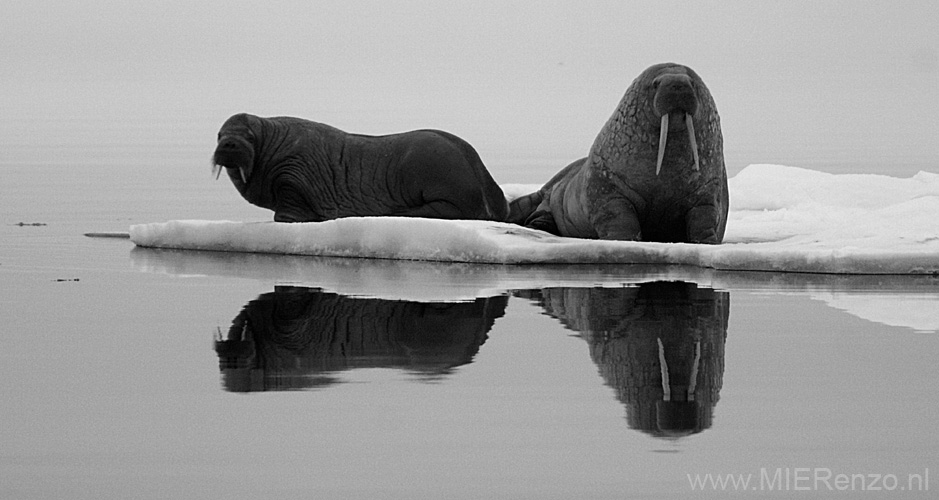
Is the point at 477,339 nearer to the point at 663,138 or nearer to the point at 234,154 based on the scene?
the point at 663,138

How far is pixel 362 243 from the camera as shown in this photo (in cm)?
902

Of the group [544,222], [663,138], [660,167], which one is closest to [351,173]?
[544,222]

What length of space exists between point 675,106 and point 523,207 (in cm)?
281

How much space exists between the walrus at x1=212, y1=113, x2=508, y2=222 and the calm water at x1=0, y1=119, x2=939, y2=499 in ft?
8.64

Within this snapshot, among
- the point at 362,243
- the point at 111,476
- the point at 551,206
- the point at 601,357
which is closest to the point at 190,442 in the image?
the point at 111,476

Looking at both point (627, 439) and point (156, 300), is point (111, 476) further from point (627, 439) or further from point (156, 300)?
point (156, 300)

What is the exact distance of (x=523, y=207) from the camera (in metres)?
11.6

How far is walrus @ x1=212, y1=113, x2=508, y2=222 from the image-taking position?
35.3ft

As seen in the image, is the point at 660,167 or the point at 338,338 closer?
the point at 338,338

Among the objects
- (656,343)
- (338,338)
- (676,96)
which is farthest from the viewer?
(676,96)

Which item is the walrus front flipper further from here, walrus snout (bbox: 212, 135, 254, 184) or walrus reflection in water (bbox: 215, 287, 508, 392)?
walrus reflection in water (bbox: 215, 287, 508, 392)

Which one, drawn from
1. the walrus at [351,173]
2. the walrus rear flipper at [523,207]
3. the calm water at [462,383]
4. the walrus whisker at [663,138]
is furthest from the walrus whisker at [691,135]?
the walrus rear flipper at [523,207]

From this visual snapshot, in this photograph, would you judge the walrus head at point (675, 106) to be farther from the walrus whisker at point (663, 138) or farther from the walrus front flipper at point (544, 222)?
the walrus front flipper at point (544, 222)

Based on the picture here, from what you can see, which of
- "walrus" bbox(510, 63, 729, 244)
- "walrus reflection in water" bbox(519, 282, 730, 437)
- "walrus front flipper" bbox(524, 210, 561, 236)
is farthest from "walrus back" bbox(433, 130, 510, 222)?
"walrus reflection in water" bbox(519, 282, 730, 437)
